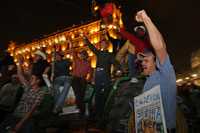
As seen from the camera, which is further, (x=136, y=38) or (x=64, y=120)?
(x=64, y=120)

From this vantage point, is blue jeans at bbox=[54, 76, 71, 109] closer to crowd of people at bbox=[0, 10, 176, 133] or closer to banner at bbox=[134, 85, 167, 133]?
crowd of people at bbox=[0, 10, 176, 133]

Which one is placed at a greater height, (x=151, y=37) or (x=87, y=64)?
(x=87, y=64)

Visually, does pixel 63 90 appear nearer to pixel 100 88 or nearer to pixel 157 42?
pixel 100 88

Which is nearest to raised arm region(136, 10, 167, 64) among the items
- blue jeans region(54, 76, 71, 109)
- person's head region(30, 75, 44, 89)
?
person's head region(30, 75, 44, 89)

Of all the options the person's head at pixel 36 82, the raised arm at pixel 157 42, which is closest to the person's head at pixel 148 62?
the raised arm at pixel 157 42

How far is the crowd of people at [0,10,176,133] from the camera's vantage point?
4035 millimetres

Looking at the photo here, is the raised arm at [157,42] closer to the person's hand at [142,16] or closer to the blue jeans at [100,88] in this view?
the person's hand at [142,16]

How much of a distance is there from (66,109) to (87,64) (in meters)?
2.13

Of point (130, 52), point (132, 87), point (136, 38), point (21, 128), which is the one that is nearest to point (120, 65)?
point (130, 52)

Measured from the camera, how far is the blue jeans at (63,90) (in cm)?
1136

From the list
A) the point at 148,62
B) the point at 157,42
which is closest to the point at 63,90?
the point at 148,62

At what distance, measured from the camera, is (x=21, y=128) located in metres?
7.67

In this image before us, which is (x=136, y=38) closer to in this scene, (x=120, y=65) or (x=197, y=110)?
(x=197, y=110)

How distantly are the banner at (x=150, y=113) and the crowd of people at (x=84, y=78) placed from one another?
0.11 meters
